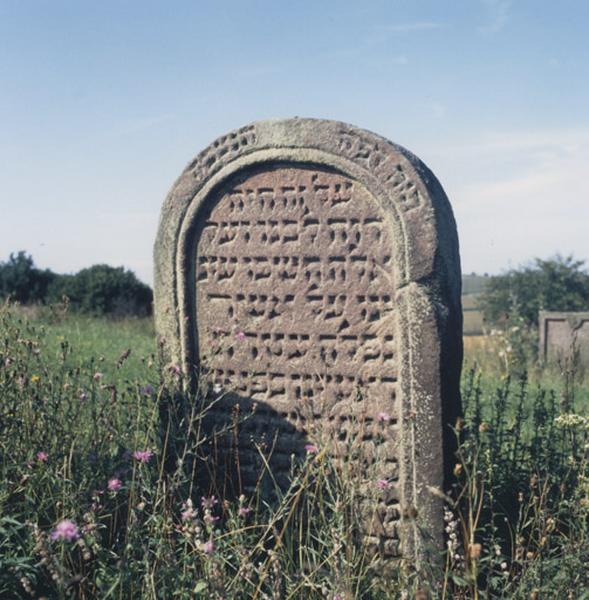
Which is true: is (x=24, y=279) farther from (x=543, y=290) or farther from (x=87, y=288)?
(x=543, y=290)

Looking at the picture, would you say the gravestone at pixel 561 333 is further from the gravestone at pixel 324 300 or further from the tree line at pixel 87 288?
the tree line at pixel 87 288

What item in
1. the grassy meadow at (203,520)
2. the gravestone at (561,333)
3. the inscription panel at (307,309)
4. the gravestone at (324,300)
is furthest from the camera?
the gravestone at (561,333)

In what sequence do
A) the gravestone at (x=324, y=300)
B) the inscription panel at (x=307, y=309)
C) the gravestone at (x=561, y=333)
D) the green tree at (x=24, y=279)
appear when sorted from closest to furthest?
the gravestone at (x=324, y=300), the inscription panel at (x=307, y=309), the gravestone at (x=561, y=333), the green tree at (x=24, y=279)

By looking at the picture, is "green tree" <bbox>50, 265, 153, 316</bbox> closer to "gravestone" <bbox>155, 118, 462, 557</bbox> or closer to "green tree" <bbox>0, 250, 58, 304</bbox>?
"green tree" <bbox>0, 250, 58, 304</bbox>

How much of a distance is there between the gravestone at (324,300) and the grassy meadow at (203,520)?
21 cm

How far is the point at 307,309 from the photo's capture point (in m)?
3.99

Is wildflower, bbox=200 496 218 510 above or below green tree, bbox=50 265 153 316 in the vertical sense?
below

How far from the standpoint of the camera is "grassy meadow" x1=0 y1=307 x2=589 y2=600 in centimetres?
267

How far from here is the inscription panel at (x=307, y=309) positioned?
151 inches

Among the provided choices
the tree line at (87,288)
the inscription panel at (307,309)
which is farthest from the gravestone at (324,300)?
the tree line at (87,288)

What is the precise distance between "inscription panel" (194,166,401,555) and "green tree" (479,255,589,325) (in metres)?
14.8

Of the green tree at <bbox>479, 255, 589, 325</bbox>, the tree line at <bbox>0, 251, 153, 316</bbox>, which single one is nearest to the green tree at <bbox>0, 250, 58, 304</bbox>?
the tree line at <bbox>0, 251, 153, 316</bbox>

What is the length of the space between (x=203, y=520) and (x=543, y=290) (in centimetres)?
1666

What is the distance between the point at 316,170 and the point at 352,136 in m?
0.25
